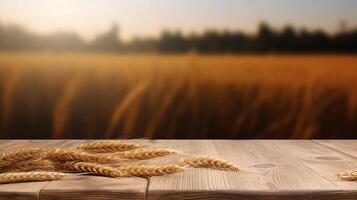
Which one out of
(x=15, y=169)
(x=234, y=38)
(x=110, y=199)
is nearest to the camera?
(x=110, y=199)

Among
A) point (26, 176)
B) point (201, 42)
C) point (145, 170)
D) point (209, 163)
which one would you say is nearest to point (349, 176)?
point (209, 163)

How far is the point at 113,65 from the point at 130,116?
9.7 inches

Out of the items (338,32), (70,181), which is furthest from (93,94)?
(70,181)

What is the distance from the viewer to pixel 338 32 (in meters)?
2.45

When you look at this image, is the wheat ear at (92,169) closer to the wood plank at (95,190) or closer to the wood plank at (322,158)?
the wood plank at (95,190)

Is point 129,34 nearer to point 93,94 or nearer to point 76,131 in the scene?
point 93,94

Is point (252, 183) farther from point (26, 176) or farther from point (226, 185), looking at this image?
point (26, 176)

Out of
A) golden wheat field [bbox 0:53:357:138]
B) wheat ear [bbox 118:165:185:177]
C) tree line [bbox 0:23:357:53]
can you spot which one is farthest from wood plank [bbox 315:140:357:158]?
wheat ear [bbox 118:165:185:177]

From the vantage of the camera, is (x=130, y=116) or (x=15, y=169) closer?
(x=15, y=169)

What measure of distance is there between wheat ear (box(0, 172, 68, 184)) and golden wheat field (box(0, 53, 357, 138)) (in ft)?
4.34

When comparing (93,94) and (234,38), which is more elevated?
(234,38)

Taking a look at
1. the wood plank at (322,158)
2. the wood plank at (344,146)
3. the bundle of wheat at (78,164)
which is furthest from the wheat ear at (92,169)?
the wood plank at (344,146)

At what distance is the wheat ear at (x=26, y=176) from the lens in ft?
3.65

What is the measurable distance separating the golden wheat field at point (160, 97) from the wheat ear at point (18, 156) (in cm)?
124
